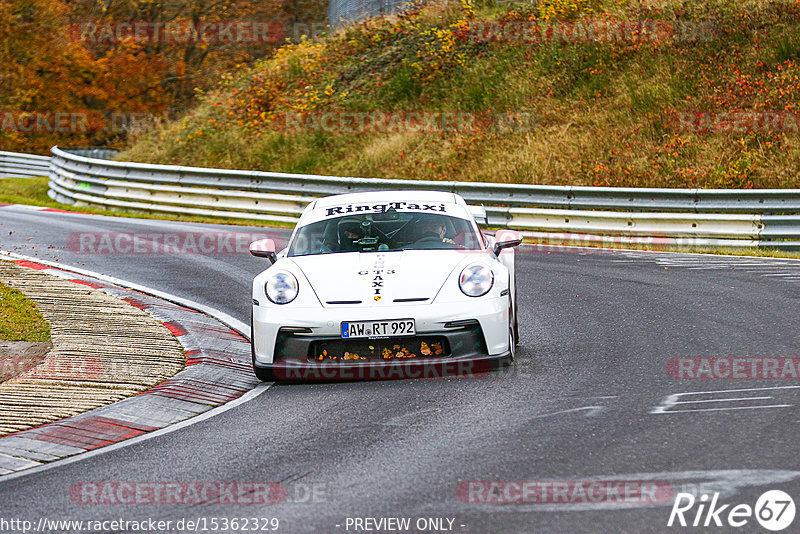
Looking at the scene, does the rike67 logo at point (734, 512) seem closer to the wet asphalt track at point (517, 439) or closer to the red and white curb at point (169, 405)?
the wet asphalt track at point (517, 439)

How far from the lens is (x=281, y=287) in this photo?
8.03m

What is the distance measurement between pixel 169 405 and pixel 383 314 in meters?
1.65

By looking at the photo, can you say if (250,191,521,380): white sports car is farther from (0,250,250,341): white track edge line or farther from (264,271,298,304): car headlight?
(0,250,250,341): white track edge line

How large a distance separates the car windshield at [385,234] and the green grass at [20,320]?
2699 millimetres

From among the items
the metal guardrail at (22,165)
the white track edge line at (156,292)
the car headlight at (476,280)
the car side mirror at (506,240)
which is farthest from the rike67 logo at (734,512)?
the metal guardrail at (22,165)

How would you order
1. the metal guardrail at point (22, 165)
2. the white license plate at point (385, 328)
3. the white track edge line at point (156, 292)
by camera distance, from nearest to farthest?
the white license plate at point (385, 328) → the white track edge line at point (156, 292) → the metal guardrail at point (22, 165)

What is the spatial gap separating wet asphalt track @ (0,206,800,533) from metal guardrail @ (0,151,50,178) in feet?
81.1

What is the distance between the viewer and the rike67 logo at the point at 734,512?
4.46 metres

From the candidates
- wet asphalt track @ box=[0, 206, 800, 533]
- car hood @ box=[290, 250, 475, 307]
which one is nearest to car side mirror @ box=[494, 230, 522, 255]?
car hood @ box=[290, 250, 475, 307]

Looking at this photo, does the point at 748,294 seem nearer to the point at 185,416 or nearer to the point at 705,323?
the point at 705,323

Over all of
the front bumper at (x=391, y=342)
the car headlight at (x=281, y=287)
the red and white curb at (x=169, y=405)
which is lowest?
the red and white curb at (x=169, y=405)

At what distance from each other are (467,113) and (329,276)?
60.9ft

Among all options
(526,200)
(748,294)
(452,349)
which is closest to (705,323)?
(748,294)

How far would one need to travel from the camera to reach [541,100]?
25484 millimetres
